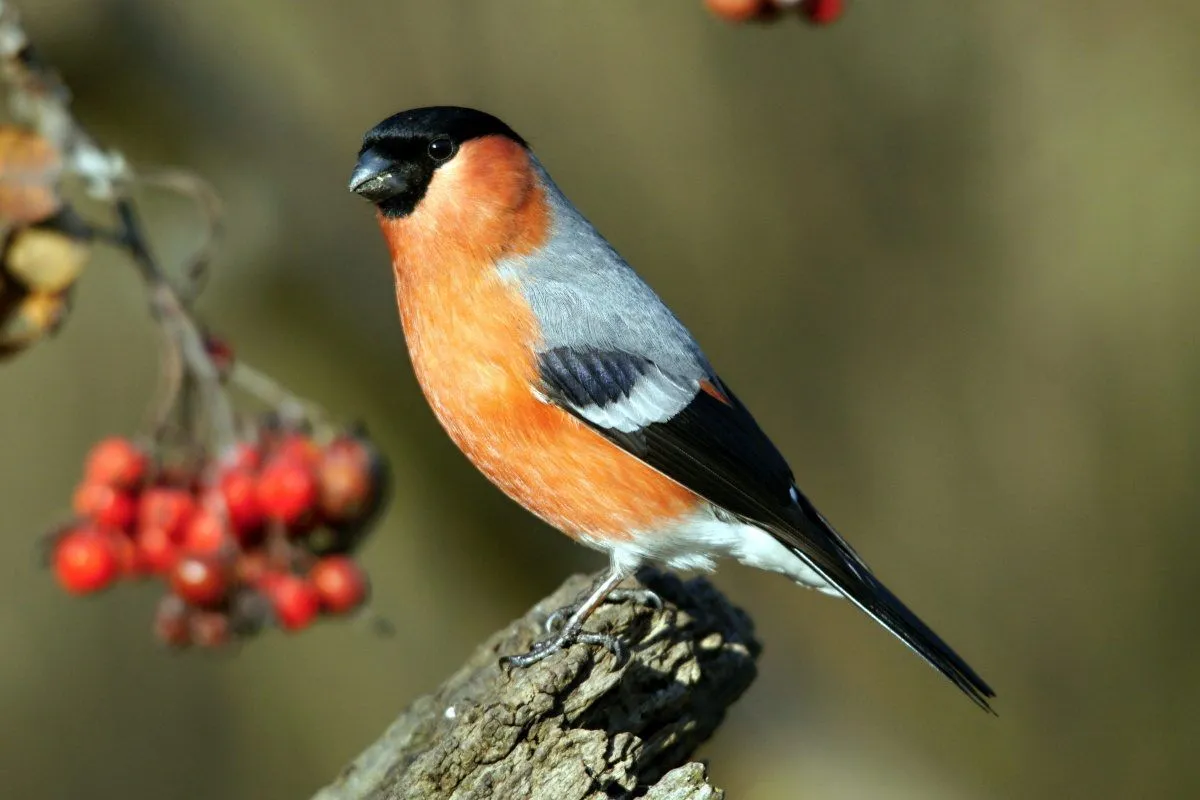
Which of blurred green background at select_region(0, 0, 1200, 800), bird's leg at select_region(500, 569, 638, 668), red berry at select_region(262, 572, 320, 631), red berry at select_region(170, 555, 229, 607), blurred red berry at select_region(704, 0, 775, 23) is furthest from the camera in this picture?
blurred green background at select_region(0, 0, 1200, 800)

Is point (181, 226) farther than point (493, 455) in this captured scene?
Yes

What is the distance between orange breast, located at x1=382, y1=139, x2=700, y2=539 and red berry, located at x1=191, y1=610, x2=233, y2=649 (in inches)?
25.3

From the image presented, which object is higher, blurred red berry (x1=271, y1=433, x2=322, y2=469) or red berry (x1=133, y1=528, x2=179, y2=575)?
blurred red berry (x1=271, y1=433, x2=322, y2=469)

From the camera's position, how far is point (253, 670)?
5.56 m

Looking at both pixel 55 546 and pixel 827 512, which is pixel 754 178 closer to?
pixel 827 512

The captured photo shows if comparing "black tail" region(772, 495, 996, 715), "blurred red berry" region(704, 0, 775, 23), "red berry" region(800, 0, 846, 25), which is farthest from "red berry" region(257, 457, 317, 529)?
"red berry" region(800, 0, 846, 25)

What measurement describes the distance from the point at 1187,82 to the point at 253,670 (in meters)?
4.31

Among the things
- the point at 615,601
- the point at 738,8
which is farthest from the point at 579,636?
the point at 738,8

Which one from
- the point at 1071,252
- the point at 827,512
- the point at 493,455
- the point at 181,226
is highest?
the point at 181,226

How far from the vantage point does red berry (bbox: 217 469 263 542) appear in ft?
9.76

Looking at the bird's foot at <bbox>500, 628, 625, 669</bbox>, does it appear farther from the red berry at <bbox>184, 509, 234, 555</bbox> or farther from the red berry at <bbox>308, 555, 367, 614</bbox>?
the red berry at <bbox>184, 509, 234, 555</bbox>

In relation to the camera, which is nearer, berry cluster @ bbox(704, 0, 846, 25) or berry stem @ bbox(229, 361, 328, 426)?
berry cluster @ bbox(704, 0, 846, 25)

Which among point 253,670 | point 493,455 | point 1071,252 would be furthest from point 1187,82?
point 253,670

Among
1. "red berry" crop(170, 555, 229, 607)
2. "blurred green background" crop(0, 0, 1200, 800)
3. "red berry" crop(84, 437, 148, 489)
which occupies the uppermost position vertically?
"red berry" crop(84, 437, 148, 489)
